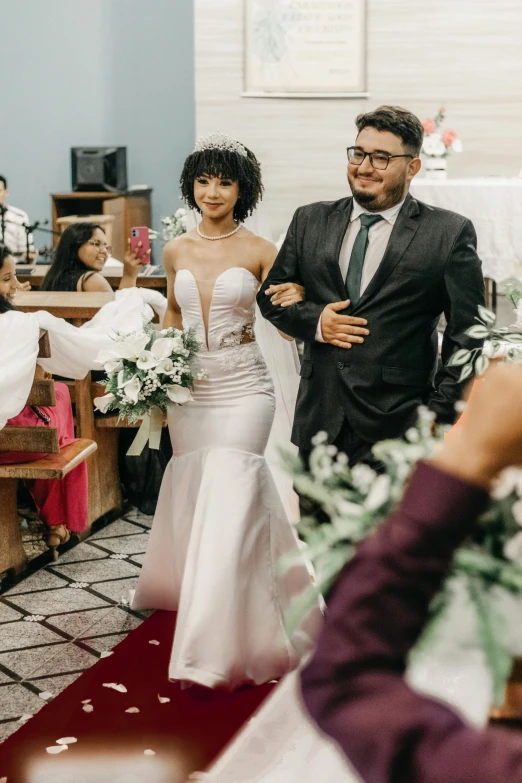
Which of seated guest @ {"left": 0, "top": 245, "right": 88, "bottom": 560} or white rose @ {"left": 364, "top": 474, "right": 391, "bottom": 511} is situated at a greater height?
white rose @ {"left": 364, "top": 474, "right": 391, "bottom": 511}

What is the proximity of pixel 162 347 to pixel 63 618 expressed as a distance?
4.12 ft

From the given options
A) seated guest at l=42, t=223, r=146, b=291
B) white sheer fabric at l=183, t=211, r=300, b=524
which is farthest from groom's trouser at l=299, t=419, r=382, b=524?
seated guest at l=42, t=223, r=146, b=291

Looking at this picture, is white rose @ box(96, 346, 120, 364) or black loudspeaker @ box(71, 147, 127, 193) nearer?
white rose @ box(96, 346, 120, 364)

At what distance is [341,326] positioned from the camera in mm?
3170

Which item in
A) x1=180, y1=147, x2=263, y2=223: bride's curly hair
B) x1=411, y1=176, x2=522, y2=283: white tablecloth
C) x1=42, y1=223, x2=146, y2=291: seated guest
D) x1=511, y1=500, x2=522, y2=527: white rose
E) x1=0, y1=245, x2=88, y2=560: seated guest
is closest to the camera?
x1=511, y1=500, x2=522, y2=527: white rose

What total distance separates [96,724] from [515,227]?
16.5 ft

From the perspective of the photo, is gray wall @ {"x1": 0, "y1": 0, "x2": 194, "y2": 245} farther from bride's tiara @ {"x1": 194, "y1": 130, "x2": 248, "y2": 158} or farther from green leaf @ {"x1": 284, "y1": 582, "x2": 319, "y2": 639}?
green leaf @ {"x1": 284, "y1": 582, "x2": 319, "y2": 639}

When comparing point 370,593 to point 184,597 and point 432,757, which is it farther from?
point 184,597

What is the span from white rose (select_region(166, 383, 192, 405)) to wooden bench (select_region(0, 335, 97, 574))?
94 cm

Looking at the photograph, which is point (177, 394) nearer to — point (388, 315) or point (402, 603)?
point (388, 315)

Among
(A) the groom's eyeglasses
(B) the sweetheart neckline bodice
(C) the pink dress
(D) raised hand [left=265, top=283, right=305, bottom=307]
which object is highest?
(A) the groom's eyeglasses

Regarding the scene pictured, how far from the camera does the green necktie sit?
3.20 m

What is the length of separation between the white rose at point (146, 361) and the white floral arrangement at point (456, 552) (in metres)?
2.50

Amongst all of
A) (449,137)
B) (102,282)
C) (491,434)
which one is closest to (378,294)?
(491,434)
